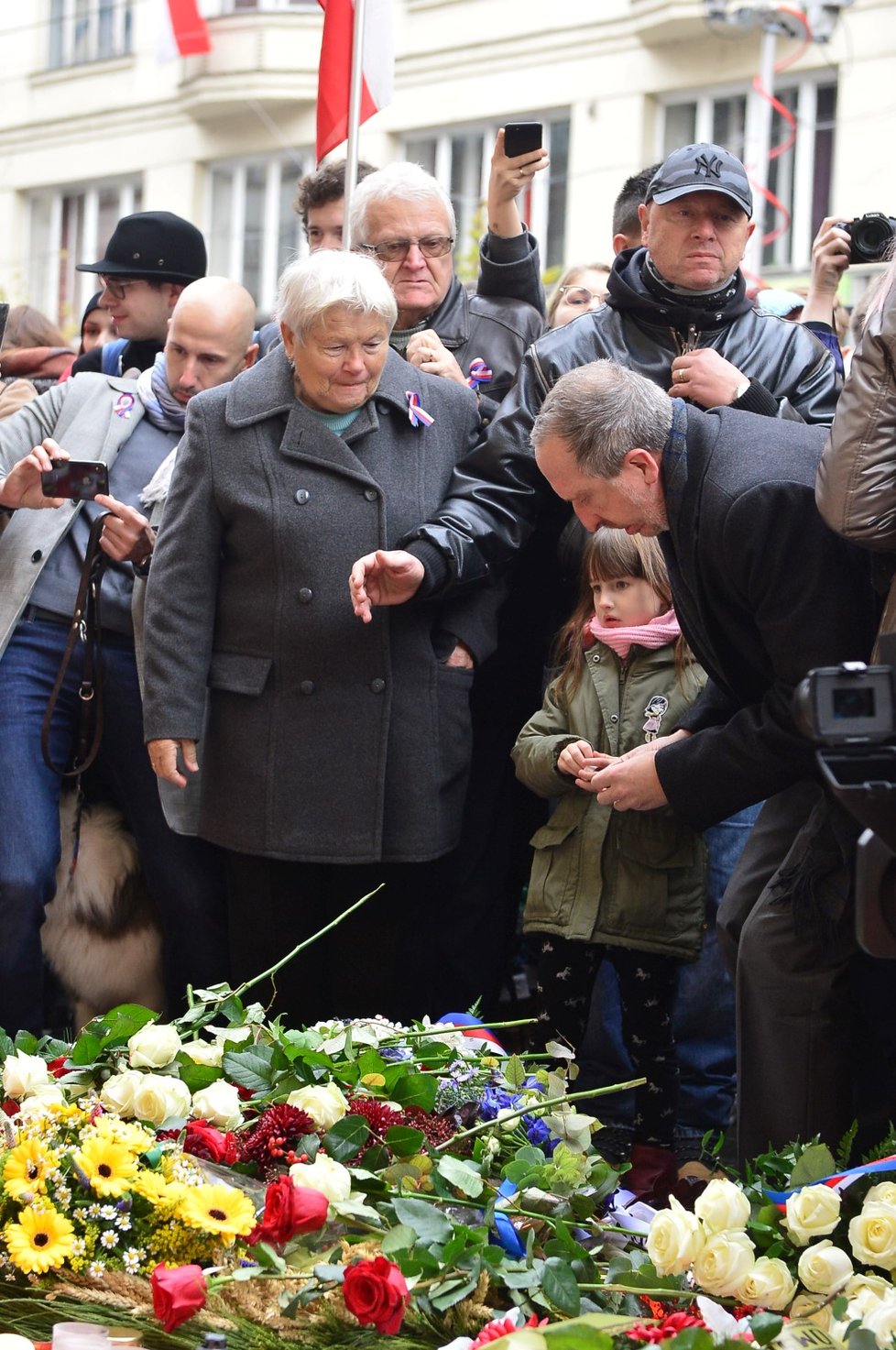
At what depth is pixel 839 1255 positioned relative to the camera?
2332 millimetres

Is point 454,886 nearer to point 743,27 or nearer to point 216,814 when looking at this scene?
point 216,814

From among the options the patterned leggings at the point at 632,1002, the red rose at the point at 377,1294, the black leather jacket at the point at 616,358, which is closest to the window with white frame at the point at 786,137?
the black leather jacket at the point at 616,358

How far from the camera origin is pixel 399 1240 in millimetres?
2324

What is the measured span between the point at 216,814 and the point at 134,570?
63 cm

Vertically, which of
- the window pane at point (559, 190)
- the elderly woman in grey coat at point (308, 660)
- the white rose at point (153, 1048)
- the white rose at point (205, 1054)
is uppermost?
the window pane at point (559, 190)

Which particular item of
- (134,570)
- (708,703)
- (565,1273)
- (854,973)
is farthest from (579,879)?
(565,1273)

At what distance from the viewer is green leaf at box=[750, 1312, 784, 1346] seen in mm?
2178

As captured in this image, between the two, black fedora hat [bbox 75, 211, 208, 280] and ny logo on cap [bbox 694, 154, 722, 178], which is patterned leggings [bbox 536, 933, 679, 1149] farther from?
black fedora hat [bbox 75, 211, 208, 280]

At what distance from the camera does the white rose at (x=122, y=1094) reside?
8.64 ft

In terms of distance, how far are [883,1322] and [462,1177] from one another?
618mm

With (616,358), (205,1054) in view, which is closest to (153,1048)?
(205,1054)

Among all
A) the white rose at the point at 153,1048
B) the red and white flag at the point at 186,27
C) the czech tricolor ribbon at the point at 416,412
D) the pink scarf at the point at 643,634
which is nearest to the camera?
the white rose at the point at 153,1048

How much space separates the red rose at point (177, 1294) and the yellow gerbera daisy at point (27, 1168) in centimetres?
26

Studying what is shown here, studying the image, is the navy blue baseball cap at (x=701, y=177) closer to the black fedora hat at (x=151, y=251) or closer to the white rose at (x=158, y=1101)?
the black fedora hat at (x=151, y=251)
